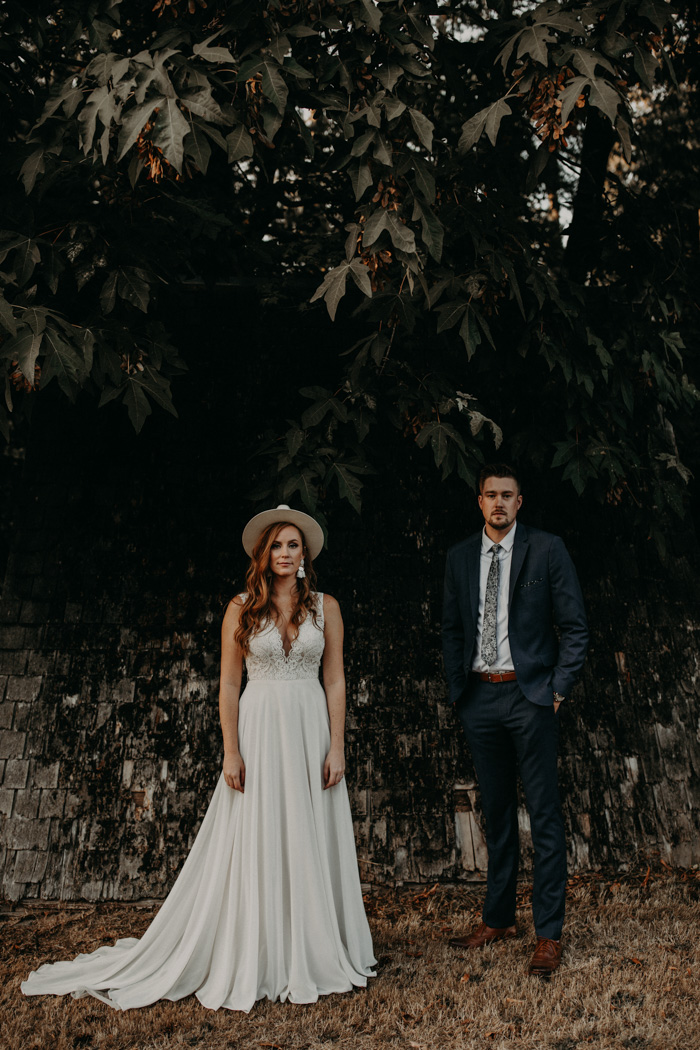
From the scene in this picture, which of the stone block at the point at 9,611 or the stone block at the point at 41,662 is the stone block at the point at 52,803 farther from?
the stone block at the point at 9,611

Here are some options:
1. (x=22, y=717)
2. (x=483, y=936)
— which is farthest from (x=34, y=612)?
(x=483, y=936)

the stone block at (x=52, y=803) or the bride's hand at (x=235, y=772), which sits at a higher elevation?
the bride's hand at (x=235, y=772)

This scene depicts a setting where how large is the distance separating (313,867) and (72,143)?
320 cm

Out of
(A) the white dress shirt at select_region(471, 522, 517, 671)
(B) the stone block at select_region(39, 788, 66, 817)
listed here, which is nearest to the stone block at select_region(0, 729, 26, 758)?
(B) the stone block at select_region(39, 788, 66, 817)

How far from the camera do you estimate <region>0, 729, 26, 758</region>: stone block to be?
14.0 feet

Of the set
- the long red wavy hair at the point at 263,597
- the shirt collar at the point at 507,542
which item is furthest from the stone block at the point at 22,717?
the shirt collar at the point at 507,542

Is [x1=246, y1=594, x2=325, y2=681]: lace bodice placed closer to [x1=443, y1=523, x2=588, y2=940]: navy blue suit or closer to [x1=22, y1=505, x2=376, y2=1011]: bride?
[x1=22, y1=505, x2=376, y2=1011]: bride

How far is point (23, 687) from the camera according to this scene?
4387 mm

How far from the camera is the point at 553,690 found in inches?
128

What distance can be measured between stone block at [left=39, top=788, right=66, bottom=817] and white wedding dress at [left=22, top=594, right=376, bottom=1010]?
3.28 feet

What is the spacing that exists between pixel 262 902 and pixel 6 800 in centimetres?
193

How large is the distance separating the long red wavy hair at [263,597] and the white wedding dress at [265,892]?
5 cm

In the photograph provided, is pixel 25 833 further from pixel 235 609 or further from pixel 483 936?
pixel 483 936

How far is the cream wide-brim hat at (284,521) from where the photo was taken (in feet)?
11.3
